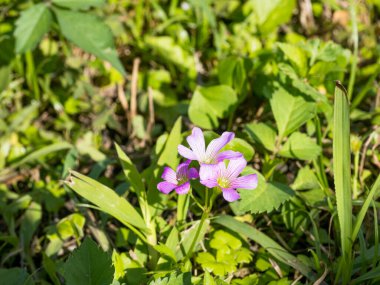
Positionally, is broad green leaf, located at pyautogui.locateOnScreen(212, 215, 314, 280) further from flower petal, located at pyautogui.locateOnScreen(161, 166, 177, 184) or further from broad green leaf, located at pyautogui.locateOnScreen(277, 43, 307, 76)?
broad green leaf, located at pyautogui.locateOnScreen(277, 43, 307, 76)

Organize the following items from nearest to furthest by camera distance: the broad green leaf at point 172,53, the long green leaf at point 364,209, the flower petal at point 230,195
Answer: the flower petal at point 230,195 < the long green leaf at point 364,209 < the broad green leaf at point 172,53

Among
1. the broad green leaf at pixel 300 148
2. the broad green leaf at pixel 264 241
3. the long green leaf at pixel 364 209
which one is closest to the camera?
the long green leaf at pixel 364 209

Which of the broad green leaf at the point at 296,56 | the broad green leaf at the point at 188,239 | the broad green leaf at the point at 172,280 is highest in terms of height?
the broad green leaf at the point at 296,56

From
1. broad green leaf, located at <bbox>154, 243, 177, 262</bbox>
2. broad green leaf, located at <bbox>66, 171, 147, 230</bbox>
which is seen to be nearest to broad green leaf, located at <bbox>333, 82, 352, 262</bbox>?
broad green leaf, located at <bbox>154, 243, 177, 262</bbox>

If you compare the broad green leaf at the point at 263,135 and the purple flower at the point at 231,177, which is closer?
the purple flower at the point at 231,177

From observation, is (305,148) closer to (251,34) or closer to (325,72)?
(325,72)

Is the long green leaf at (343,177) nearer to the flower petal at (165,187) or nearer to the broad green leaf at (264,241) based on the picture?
the broad green leaf at (264,241)

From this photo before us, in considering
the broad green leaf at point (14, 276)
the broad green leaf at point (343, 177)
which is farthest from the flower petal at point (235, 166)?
the broad green leaf at point (14, 276)
